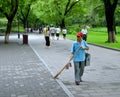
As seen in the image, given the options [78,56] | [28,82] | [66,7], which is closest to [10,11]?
[28,82]

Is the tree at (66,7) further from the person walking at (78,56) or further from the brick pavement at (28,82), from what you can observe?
the person walking at (78,56)

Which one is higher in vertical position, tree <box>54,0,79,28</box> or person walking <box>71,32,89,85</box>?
tree <box>54,0,79,28</box>

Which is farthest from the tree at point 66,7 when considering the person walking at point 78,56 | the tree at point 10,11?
the person walking at point 78,56

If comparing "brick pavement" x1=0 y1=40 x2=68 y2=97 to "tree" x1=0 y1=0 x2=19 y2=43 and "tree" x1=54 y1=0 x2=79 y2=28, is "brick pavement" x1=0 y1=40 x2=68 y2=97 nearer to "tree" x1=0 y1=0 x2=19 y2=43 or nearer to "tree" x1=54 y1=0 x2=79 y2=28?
"tree" x1=0 y1=0 x2=19 y2=43

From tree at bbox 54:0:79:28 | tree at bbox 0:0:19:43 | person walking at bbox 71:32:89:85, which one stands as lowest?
person walking at bbox 71:32:89:85

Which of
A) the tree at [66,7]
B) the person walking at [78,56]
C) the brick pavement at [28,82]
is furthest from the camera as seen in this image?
the tree at [66,7]

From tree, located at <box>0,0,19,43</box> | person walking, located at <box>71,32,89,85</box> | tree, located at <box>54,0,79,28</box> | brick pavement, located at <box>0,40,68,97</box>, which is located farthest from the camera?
tree, located at <box>54,0,79,28</box>

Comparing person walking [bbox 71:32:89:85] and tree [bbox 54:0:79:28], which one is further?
tree [bbox 54:0:79:28]

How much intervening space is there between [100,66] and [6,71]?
409cm

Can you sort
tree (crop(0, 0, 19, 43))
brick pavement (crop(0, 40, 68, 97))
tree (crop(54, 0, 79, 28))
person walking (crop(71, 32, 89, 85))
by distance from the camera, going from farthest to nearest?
tree (crop(54, 0, 79, 28)), tree (crop(0, 0, 19, 43)), person walking (crop(71, 32, 89, 85)), brick pavement (crop(0, 40, 68, 97))

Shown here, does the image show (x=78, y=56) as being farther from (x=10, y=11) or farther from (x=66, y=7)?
(x=66, y=7)

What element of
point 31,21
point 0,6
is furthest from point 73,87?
point 31,21

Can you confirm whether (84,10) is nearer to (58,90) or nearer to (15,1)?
(15,1)

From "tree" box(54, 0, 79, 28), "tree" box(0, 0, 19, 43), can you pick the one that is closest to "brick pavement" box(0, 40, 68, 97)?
"tree" box(0, 0, 19, 43)
